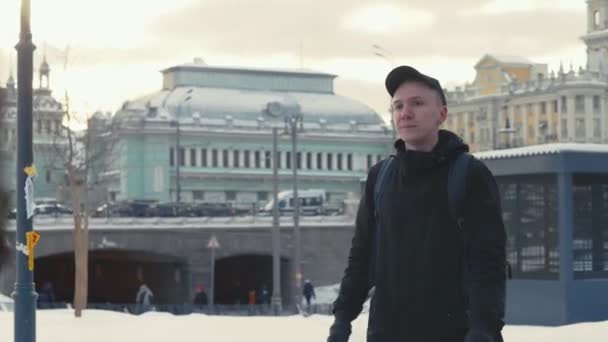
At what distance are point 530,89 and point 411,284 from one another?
4722 inches

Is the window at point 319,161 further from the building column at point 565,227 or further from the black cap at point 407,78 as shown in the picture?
the black cap at point 407,78

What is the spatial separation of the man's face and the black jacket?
6cm

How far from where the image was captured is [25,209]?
509 inches

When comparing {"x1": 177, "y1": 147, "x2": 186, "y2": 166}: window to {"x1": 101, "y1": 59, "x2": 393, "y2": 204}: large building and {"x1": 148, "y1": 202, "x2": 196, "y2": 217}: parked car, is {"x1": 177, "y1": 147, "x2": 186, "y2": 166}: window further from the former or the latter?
{"x1": 148, "y1": 202, "x2": 196, "y2": 217}: parked car

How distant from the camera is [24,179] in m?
13.0

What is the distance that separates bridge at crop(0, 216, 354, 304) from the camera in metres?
65.5

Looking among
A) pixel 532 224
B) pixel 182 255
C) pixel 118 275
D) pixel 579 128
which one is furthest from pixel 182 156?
pixel 532 224

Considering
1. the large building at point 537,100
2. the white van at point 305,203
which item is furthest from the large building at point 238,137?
the white van at point 305,203

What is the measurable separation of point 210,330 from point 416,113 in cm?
1611

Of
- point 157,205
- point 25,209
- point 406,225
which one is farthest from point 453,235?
point 157,205

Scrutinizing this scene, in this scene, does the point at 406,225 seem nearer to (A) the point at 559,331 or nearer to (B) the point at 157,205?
(A) the point at 559,331

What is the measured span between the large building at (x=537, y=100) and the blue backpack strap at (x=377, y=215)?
4245 inches

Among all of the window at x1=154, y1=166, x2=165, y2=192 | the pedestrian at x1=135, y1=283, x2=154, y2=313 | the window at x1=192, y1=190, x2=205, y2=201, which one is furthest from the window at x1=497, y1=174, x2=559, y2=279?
the window at x1=192, y1=190, x2=205, y2=201

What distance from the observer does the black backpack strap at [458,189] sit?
528cm
